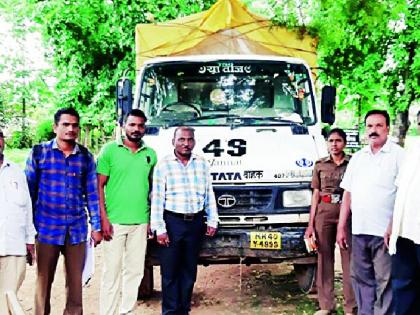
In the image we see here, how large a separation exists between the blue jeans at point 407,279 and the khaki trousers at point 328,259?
1162 mm

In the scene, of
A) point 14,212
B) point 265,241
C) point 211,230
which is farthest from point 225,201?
point 14,212

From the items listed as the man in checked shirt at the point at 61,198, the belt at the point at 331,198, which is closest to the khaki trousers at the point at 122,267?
the man in checked shirt at the point at 61,198

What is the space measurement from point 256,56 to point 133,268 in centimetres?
275

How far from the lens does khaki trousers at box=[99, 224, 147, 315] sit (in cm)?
507

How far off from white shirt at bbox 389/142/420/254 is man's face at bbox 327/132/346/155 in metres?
1.27

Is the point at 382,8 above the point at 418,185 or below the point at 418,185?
above

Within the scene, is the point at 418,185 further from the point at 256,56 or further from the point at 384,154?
the point at 256,56

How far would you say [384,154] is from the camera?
481cm

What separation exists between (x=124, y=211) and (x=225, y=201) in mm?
1010

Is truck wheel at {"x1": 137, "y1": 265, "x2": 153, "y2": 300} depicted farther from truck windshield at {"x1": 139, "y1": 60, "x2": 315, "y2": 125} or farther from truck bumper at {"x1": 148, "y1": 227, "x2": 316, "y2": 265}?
truck windshield at {"x1": 139, "y1": 60, "x2": 315, "y2": 125}

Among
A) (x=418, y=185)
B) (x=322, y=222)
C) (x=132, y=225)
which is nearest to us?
(x=418, y=185)

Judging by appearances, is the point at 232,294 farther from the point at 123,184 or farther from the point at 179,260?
the point at 123,184

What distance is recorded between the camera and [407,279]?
13.6 ft

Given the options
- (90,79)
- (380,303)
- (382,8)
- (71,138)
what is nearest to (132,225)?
(71,138)
